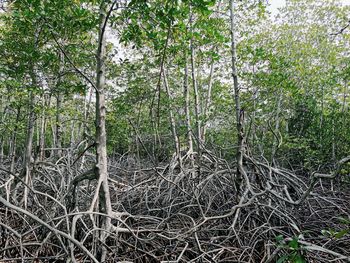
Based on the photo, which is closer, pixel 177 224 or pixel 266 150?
pixel 177 224

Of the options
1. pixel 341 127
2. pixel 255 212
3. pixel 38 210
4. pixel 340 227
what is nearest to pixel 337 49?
pixel 341 127

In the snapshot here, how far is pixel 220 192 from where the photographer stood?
3342 mm

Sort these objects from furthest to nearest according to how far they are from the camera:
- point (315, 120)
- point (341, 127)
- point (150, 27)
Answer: point (315, 120)
point (341, 127)
point (150, 27)

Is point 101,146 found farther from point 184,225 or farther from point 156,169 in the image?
point 184,225

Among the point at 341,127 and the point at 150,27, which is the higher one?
the point at 150,27

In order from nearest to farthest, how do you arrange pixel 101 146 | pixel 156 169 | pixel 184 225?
pixel 101 146, pixel 184 225, pixel 156 169

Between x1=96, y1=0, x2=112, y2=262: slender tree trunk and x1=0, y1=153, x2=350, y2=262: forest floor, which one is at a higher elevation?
x1=96, y1=0, x2=112, y2=262: slender tree trunk

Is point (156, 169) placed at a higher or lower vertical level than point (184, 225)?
higher

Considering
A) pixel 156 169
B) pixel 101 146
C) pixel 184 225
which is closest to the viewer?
pixel 101 146

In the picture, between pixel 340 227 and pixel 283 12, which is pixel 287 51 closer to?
pixel 283 12

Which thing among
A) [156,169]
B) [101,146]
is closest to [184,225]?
[156,169]

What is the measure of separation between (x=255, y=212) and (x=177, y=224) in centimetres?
84

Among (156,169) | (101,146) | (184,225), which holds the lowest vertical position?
(184,225)

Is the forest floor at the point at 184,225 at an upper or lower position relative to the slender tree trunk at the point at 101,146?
lower
